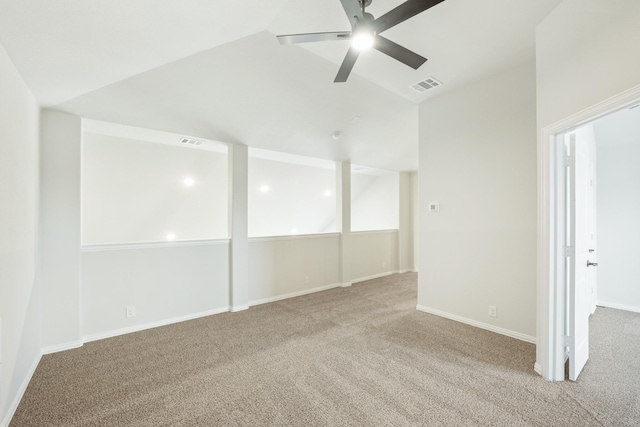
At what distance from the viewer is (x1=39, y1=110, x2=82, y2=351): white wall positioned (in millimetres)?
2773

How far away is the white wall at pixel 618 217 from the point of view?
3.88 meters

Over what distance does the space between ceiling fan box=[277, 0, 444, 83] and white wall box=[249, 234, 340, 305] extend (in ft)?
10.0

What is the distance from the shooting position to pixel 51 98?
2551 mm

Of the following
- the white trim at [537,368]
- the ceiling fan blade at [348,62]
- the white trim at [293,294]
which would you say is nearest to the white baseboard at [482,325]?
the white trim at [537,368]

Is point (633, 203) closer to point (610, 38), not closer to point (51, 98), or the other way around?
point (610, 38)

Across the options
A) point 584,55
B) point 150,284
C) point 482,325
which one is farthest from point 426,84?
point 150,284

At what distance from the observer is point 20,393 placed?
6.75ft

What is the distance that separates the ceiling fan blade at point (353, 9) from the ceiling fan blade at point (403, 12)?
123 mm

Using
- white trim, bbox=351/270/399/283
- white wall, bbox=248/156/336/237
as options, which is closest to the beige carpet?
white trim, bbox=351/270/399/283

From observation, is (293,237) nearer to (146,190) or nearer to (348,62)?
(146,190)

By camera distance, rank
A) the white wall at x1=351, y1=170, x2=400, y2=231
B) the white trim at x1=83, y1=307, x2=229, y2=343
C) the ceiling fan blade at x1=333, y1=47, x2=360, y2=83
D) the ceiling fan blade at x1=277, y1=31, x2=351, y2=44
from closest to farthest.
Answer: the ceiling fan blade at x1=277, y1=31, x2=351, y2=44 < the ceiling fan blade at x1=333, y1=47, x2=360, y2=83 < the white trim at x1=83, y1=307, x2=229, y2=343 < the white wall at x1=351, y1=170, x2=400, y2=231

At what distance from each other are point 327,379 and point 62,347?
2729 mm

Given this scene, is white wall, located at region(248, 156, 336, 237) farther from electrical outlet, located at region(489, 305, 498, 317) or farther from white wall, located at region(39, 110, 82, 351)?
electrical outlet, located at region(489, 305, 498, 317)

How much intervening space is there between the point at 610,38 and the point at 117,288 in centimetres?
475
